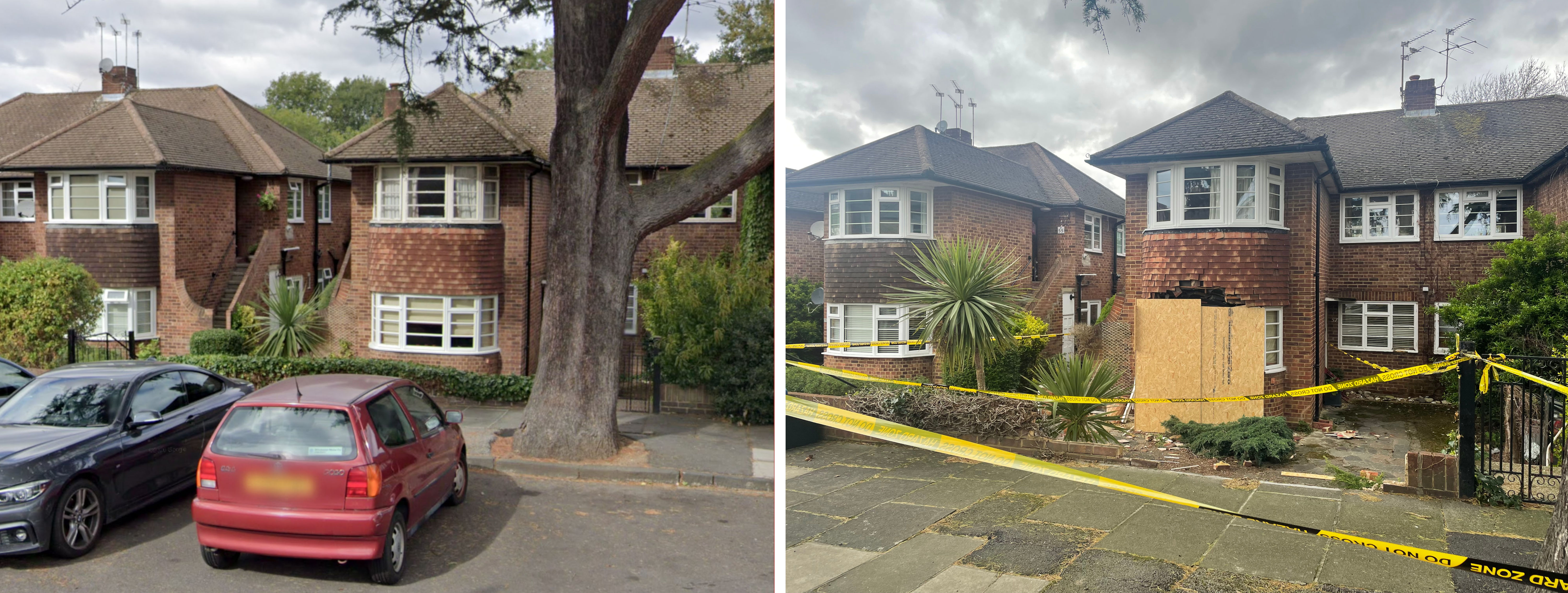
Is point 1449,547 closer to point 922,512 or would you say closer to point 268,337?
point 922,512

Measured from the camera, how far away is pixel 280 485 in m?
4.33

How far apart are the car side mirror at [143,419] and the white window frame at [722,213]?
8216 millimetres

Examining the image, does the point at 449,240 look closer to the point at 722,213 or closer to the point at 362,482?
the point at 722,213

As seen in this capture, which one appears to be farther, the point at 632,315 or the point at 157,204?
the point at 632,315

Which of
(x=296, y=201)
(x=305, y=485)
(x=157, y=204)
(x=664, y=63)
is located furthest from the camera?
(x=664, y=63)

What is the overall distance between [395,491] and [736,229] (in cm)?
889

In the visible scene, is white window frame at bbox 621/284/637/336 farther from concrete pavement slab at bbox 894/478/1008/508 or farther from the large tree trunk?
concrete pavement slab at bbox 894/478/1008/508

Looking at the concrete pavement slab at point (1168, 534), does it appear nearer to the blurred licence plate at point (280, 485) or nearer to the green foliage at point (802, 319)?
the green foliage at point (802, 319)

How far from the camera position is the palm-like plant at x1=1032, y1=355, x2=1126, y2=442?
220cm

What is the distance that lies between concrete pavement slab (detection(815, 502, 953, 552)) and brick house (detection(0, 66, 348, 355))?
11.6 meters

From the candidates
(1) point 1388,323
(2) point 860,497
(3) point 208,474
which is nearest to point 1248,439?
(1) point 1388,323

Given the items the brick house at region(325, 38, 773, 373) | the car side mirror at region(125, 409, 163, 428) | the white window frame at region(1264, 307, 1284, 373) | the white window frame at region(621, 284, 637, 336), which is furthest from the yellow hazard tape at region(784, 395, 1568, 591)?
the white window frame at region(621, 284, 637, 336)

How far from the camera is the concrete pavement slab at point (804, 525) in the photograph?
2766 millimetres

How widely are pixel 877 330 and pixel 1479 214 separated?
146 centimetres
